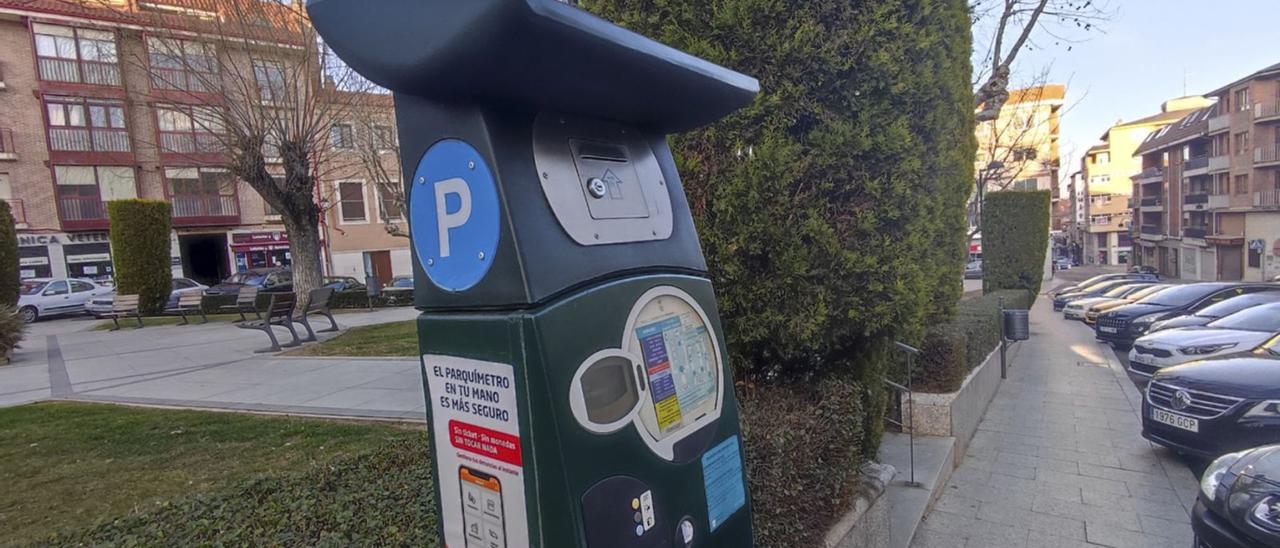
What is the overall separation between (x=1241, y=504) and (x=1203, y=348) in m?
6.60

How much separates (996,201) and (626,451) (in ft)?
62.5

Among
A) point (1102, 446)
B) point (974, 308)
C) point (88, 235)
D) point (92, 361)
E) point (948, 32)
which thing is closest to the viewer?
point (948, 32)

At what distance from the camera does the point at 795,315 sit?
308cm

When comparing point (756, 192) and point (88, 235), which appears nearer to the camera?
point (756, 192)

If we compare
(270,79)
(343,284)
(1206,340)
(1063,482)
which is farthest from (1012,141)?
(343,284)

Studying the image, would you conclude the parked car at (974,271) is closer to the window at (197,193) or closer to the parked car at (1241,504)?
the parked car at (1241,504)

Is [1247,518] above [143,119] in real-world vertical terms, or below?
below

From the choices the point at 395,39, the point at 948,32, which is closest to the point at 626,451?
the point at 395,39

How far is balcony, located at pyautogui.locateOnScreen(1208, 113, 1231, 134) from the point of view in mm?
36375

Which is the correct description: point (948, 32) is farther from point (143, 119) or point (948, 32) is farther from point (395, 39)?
point (143, 119)


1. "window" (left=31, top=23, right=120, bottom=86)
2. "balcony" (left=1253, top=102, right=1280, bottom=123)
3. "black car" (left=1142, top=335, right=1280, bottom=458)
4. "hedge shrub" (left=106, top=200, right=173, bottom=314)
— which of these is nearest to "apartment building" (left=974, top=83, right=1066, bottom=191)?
"black car" (left=1142, top=335, right=1280, bottom=458)

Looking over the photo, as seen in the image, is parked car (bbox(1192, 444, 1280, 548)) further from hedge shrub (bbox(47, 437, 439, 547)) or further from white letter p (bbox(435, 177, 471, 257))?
white letter p (bbox(435, 177, 471, 257))

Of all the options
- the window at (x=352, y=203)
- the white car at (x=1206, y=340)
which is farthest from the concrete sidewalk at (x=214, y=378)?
the window at (x=352, y=203)

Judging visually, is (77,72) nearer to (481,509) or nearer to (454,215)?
(454,215)
